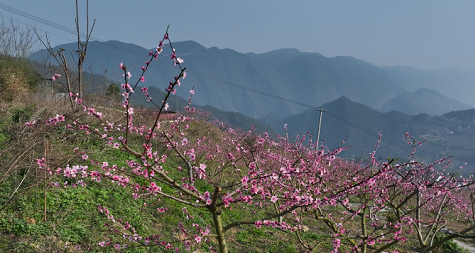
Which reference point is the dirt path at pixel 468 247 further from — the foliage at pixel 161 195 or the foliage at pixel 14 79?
the foliage at pixel 14 79

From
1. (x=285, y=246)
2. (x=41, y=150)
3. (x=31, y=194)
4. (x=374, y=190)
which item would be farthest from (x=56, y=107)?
(x=374, y=190)

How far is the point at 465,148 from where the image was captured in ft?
607

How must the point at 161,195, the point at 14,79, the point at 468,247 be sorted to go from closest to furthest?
1. the point at 161,195
2. the point at 468,247
3. the point at 14,79

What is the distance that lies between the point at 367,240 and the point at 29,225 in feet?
15.6

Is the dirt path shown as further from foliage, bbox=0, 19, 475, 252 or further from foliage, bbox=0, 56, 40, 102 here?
foliage, bbox=0, 56, 40, 102

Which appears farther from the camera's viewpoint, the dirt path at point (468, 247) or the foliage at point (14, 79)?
the foliage at point (14, 79)

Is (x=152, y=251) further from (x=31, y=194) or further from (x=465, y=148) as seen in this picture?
(x=465, y=148)

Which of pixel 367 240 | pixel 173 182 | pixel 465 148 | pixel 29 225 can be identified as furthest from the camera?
pixel 465 148

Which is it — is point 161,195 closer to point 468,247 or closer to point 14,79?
point 468,247

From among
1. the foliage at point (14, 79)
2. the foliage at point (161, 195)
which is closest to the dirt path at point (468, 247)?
the foliage at point (161, 195)

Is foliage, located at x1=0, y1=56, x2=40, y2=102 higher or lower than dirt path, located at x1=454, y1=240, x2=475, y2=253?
higher

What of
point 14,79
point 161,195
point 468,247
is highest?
point 14,79

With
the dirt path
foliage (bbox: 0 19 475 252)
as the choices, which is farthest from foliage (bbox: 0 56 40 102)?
the dirt path

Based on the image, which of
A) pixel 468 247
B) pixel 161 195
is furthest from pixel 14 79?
pixel 468 247
